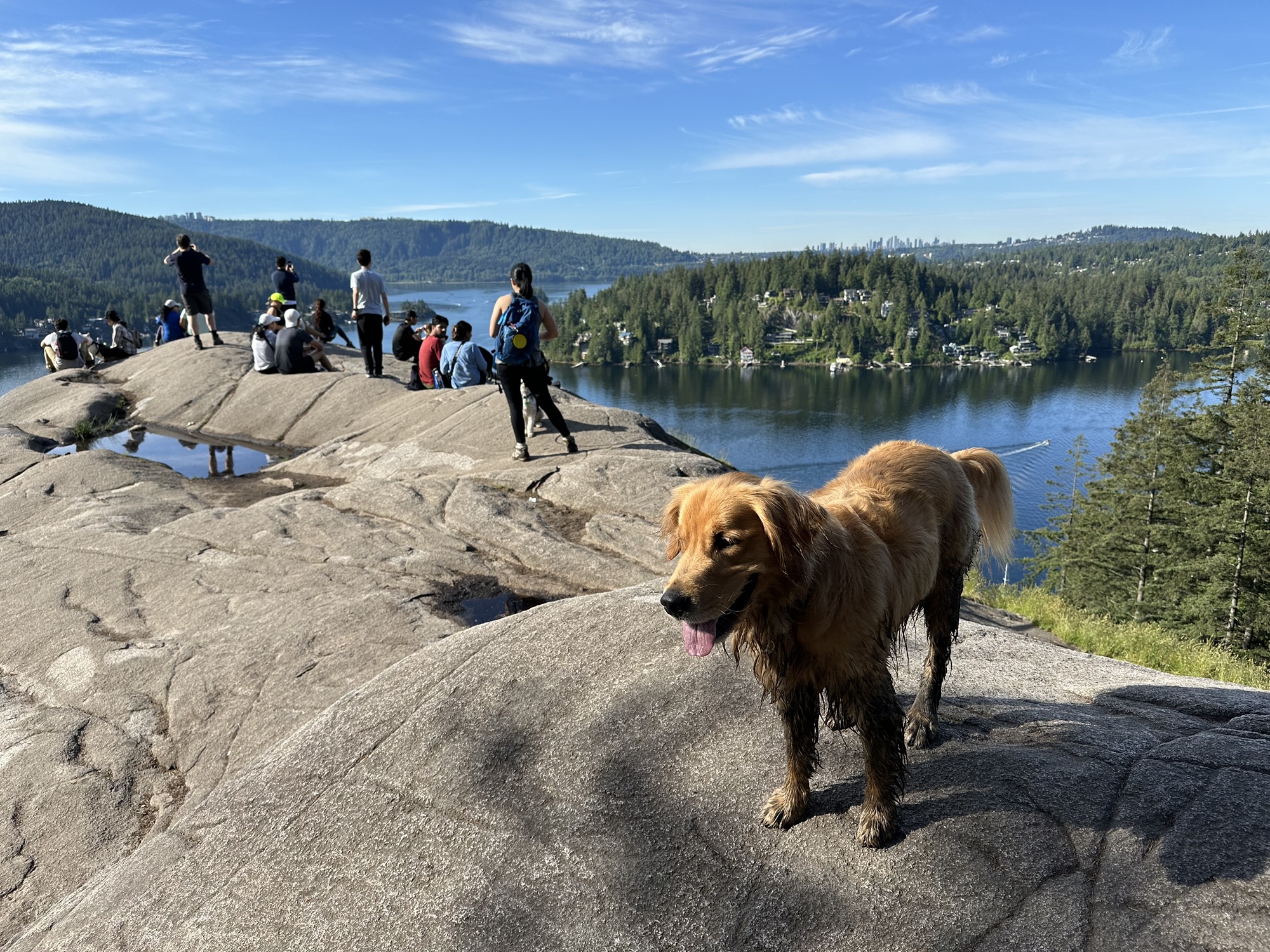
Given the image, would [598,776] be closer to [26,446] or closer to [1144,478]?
[26,446]

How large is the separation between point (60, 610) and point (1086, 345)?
187m

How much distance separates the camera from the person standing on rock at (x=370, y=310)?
16.7m

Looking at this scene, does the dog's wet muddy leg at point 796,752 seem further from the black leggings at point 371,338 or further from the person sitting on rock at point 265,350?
the person sitting on rock at point 265,350

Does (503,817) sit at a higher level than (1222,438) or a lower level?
higher

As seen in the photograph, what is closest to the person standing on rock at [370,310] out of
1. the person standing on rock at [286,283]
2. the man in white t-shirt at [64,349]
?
the person standing on rock at [286,283]

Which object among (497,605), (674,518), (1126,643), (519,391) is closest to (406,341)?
(519,391)

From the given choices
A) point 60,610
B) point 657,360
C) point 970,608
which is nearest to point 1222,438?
point 970,608

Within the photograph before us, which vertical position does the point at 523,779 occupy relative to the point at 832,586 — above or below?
below

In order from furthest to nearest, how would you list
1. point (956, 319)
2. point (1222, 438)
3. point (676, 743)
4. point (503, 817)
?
point (956, 319), point (1222, 438), point (676, 743), point (503, 817)

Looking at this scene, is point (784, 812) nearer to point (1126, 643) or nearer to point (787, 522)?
point (787, 522)

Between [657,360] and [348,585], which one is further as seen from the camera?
[657,360]

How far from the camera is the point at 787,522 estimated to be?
125 inches

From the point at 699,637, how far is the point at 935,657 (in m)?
2.30

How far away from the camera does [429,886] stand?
3891mm
